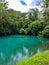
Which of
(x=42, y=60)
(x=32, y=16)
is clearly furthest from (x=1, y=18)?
(x=42, y=60)

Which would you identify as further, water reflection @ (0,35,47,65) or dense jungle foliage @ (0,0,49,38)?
dense jungle foliage @ (0,0,49,38)

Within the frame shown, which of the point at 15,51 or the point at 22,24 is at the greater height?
the point at 15,51

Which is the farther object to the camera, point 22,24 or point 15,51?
point 22,24

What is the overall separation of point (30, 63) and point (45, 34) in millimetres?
27945

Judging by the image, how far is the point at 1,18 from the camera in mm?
40188

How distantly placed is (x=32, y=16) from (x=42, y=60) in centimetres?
4093

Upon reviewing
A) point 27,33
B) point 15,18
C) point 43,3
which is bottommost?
point 27,33

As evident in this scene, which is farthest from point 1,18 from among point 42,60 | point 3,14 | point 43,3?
point 42,60

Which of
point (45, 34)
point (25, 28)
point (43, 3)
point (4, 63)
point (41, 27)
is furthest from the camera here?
point (25, 28)

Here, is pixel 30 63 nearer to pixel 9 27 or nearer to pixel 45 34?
pixel 45 34

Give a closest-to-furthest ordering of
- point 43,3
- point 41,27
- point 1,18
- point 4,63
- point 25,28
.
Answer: point 4,63
point 43,3
point 1,18
point 41,27
point 25,28

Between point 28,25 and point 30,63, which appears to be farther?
point 28,25

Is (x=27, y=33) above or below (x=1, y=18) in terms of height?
below

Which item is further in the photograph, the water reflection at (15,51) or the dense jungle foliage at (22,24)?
the dense jungle foliage at (22,24)
